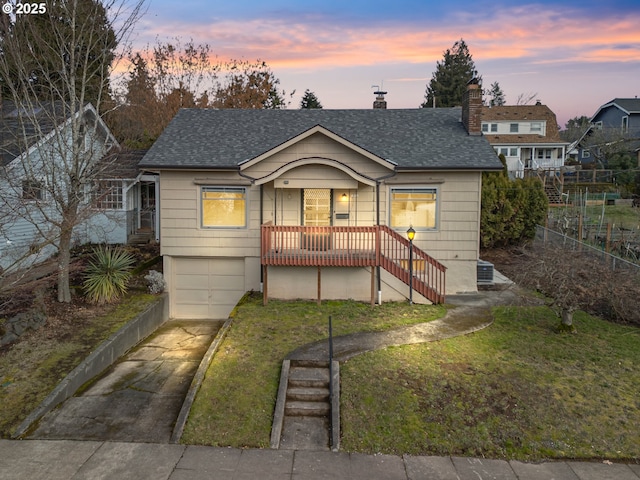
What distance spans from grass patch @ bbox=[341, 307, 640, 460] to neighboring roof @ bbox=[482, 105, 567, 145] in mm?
37587

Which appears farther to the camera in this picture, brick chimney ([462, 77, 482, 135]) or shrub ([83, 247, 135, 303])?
brick chimney ([462, 77, 482, 135])

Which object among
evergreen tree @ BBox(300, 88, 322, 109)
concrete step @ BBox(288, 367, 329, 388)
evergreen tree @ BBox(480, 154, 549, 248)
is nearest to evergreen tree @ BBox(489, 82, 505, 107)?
evergreen tree @ BBox(300, 88, 322, 109)

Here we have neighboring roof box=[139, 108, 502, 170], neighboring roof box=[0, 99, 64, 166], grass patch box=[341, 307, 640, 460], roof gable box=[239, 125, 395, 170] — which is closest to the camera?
grass patch box=[341, 307, 640, 460]

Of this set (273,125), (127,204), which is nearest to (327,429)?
(273,125)

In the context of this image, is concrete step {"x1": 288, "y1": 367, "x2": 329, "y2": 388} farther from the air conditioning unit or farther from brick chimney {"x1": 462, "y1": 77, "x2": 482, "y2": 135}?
brick chimney {"x1": 462, "y1": 77, "x2": 482, "y2": 135}

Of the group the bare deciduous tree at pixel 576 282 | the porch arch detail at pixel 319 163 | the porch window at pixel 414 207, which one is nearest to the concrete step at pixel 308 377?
the bare deciduous tree at pixel 576 282

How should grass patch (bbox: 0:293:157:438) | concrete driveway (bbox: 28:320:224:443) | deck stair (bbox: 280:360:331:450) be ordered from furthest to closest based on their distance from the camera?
grass patch (bbox: 0:293:157:438)
concrete driveway (bbox: 28:320:224:443)
deck stair (bbox: 280:360:331:450)

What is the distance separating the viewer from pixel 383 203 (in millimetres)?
15516

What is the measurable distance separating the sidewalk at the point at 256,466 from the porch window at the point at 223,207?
359 inches

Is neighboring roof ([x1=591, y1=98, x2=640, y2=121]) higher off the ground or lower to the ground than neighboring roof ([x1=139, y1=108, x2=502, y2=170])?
higher

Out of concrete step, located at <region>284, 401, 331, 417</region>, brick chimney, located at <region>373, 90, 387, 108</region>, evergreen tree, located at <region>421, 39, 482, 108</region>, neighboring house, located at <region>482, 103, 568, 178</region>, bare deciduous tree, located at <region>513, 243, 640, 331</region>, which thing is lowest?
concrete step, located at <region>284, 401, 331, 417</region>

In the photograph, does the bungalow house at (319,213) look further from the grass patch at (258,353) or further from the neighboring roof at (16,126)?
the neighboring roof at (16,126)

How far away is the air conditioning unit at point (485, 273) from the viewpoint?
16.0 metres

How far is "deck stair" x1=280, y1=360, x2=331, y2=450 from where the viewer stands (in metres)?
7.69
